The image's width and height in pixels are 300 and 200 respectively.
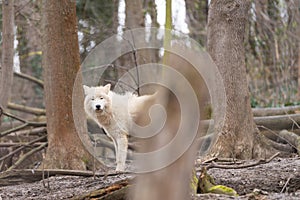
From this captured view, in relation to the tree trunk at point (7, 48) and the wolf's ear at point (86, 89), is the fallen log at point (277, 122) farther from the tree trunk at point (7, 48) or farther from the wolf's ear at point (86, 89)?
the tree trunk at point (7, 48)

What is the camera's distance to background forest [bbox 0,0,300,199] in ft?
21.0

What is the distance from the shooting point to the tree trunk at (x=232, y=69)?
6.91 metres

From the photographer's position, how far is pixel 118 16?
13852 mm

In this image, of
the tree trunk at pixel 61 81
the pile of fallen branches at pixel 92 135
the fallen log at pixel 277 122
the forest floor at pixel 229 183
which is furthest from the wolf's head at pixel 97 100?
the fallen log at pixel 277 122

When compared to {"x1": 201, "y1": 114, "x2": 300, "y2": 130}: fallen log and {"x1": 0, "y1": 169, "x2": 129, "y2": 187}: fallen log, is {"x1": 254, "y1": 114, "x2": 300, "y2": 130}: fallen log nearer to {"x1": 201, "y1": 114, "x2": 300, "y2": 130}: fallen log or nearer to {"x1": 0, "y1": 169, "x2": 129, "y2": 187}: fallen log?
{"x1": 201, "y1": 114, "x2": 300, "y2": 130}: fallen log

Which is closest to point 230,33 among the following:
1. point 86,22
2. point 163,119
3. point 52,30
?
point 52,30

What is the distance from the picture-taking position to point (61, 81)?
23.2ft

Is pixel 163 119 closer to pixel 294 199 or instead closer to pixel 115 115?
pixel 294 199

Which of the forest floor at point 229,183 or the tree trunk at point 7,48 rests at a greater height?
the tree trunk at point 7,48

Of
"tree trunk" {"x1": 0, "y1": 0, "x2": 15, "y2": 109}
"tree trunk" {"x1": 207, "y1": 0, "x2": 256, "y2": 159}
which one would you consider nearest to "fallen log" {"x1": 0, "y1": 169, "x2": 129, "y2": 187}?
"tree trunk" {"x1": 0, "y1": 0, "x2": 15, "y2": 109}

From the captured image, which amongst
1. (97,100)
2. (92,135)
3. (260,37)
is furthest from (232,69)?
(260,37)

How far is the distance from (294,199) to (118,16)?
399 inches

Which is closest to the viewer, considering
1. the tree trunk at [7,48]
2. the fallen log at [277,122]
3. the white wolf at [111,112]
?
the tree trunk at [7,48]

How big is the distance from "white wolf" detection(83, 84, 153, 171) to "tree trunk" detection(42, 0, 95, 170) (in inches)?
38.8
